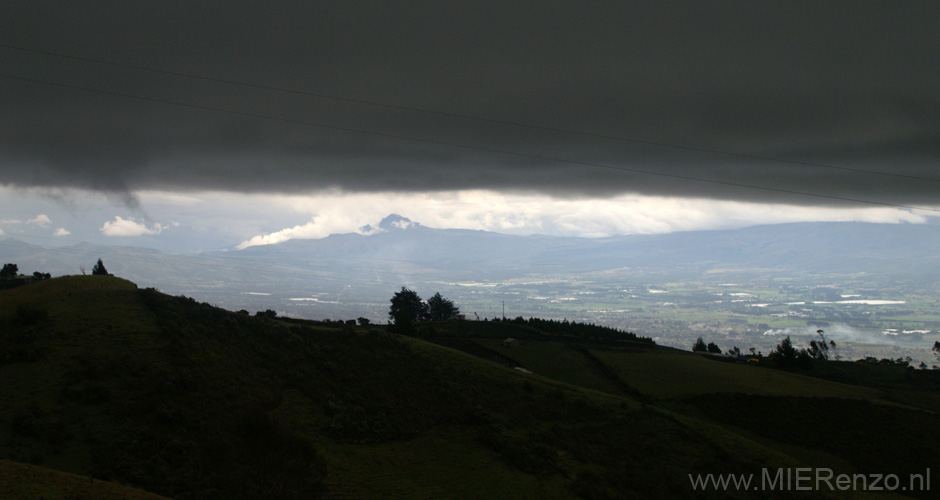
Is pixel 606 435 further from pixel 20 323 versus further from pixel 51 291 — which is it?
pixel 51 291

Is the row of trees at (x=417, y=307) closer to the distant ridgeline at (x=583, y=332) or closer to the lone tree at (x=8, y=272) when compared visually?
the distant ridgeline at (x=583, y=332)

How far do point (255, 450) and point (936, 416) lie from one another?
2088 inches

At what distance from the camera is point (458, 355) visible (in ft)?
139

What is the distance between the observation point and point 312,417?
26.5m

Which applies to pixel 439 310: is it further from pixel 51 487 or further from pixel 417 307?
pixel 51 487

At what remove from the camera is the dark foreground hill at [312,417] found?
19.3m

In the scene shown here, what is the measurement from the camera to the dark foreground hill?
760 inches

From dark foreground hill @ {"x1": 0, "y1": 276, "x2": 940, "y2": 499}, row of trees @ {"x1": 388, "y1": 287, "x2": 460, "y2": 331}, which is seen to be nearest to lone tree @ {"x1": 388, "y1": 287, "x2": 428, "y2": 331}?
row of trees @ {"x1": 388, "y1": 287, "x2": 460, "y2": 331}

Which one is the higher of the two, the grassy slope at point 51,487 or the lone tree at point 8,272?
the lone tree at point 8,272

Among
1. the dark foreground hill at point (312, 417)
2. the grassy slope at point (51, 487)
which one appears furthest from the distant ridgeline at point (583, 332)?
the grassy slope at point (51, 487)

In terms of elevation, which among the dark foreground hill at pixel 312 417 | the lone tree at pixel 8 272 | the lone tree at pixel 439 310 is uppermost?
the lone tree at pixel 8 272

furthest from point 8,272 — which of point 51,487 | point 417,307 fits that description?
point 51,487

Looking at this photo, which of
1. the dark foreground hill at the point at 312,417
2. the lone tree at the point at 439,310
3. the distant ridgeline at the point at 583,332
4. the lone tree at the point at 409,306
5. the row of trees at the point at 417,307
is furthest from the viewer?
the lone tree at the point at 439,310

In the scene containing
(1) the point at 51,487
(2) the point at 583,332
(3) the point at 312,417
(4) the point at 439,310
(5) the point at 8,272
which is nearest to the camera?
(1) the point at 51,487
